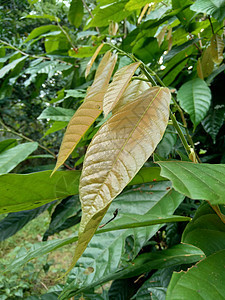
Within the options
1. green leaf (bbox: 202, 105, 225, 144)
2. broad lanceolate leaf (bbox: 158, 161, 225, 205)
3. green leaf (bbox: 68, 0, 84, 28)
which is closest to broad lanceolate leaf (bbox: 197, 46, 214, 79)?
green leaf (bbox: 202, 105, 225, 144)

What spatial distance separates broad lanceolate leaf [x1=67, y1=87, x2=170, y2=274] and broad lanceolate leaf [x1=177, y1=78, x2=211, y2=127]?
337 mm

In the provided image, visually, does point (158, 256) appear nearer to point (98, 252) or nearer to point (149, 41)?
point (98, 252)

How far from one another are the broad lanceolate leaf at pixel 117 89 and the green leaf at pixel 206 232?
23 cm

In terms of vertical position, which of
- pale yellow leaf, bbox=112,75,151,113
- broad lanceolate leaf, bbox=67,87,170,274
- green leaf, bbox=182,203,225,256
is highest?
pale yellow leaf, bbox=112,75,151,113

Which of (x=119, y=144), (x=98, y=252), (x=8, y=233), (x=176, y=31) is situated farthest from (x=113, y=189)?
(x=176, y=31)

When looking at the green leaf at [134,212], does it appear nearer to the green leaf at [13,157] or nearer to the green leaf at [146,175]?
the green leaf at [146,175]

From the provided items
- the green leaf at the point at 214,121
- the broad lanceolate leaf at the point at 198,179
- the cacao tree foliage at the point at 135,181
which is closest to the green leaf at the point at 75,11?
the cacao tree foliage at the point at 135,181

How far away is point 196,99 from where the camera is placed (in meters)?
0.66

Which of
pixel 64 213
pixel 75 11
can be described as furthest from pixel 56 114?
pixel 75 11

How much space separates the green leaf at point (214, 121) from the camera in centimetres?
72

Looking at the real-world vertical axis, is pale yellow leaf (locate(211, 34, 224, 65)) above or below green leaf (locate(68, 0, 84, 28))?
below

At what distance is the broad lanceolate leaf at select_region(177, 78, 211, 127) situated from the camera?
0.63 m

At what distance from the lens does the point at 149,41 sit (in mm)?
762

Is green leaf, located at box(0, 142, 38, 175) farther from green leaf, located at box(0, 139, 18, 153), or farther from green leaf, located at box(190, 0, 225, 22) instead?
green leaf, located at box(190, 0, 225, 22)
